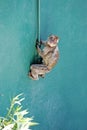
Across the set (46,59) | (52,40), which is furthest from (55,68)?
(52,40)

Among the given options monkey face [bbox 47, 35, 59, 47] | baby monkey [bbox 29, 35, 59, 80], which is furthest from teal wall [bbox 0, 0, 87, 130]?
monkey face [bbox 47, 35, 59, 47]

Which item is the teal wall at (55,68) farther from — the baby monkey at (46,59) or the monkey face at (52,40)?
the monkey face at (52,40)

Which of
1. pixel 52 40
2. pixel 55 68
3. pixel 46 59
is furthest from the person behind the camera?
pixel 55 68

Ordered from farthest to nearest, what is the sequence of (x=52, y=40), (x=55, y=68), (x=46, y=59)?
(x=55, y=68) < (x=46, y=59) < (x=52, y=40)

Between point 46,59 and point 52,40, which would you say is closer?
point 52,40

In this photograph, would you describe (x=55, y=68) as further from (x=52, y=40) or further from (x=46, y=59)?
(x=52, y=40)

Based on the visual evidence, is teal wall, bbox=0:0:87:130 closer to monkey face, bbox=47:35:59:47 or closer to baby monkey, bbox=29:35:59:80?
baby monkey, bbox=29:35:59:80
